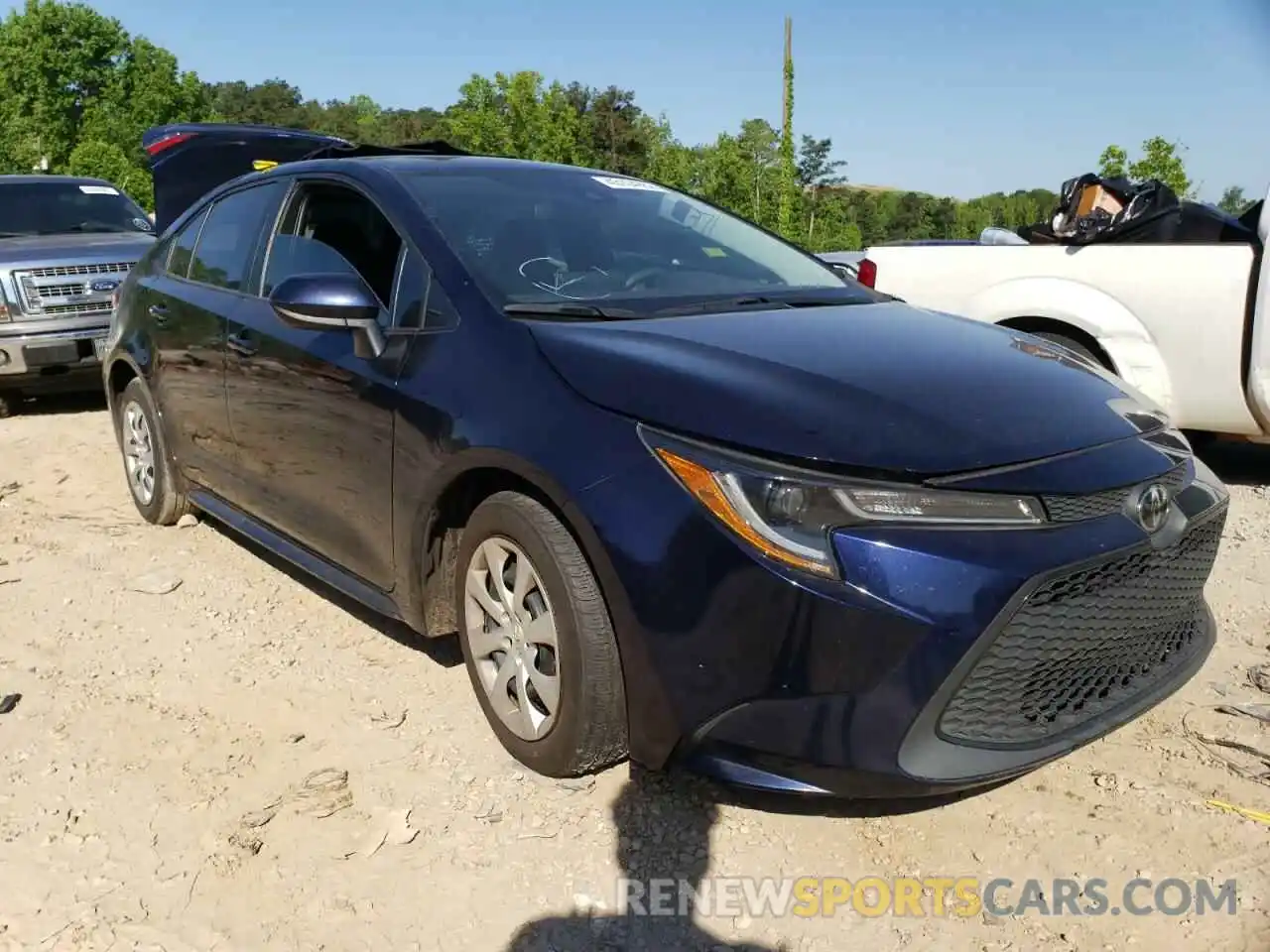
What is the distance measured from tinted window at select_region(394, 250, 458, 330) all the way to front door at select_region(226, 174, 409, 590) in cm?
6

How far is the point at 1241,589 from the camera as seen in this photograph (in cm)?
398

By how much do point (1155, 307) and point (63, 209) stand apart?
27.5 feet

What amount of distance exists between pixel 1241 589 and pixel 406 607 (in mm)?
3176

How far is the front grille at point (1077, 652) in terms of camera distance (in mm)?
2084

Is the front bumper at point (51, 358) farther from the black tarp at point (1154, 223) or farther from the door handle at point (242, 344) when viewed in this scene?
the black tarp at point (1154, 223)

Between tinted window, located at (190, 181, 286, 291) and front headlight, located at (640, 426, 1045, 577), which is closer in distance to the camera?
front headlight, located at (640, 426, 1045, 577)

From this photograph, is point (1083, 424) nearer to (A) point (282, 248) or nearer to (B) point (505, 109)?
(A) point (282, 248)

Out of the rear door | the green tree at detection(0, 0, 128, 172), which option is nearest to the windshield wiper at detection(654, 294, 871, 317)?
the rear door

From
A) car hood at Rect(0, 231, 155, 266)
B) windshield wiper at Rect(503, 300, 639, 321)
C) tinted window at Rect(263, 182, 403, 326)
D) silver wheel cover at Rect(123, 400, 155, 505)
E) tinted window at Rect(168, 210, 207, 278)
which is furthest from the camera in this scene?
car hood at Rect(0, 231, 155, 266)

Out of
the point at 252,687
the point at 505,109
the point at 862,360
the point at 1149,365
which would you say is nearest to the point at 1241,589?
the point at 1149,365

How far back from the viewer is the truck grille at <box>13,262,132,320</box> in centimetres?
718

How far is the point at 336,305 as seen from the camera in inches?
115

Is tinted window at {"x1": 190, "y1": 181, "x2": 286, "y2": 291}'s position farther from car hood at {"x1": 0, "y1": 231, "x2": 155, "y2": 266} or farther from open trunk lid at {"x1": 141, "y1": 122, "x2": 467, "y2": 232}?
open trunk lid at {"x1": 141, "y1": 122, "x2": 467, "y2": 232}

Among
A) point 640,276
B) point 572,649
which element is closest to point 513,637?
point 572,649
